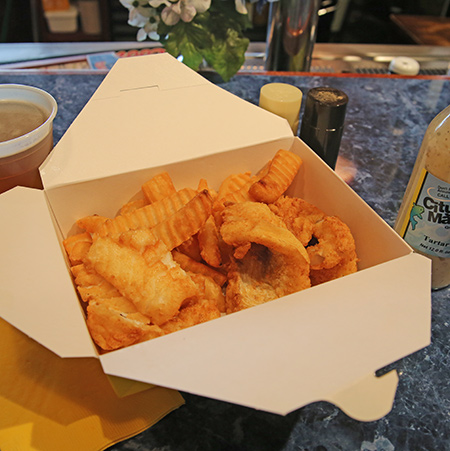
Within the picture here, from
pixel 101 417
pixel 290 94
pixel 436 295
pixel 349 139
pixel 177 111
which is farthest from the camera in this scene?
pixel 349 139

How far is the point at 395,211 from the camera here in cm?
165

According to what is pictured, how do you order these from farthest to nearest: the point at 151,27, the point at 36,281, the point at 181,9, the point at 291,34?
the point at 291,34
the point at 151,27
the point at 181,9
the point at 36,281

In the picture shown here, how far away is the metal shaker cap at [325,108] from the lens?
1.51 metres

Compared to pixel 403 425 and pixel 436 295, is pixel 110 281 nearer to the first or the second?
pixel 403 425

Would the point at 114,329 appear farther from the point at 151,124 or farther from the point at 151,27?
the point at 151,27

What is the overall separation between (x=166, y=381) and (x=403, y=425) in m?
0.61

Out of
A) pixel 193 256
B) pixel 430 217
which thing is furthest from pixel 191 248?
pixel 430 217

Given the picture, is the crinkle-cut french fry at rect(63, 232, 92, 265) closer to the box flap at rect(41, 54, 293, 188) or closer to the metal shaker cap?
the box flap at rect(41, 54, 293, 188)

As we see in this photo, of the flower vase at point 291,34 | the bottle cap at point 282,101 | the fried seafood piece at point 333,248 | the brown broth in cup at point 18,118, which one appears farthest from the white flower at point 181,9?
the fried seafood piece at point 333,248

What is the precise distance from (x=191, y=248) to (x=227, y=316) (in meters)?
0.39

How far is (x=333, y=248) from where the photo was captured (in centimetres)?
111

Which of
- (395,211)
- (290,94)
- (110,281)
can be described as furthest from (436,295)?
(110,281)

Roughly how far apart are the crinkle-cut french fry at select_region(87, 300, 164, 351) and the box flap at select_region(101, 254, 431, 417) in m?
0.11

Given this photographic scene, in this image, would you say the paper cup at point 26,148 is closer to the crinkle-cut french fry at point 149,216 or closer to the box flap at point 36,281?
the box flap at point 36,281
